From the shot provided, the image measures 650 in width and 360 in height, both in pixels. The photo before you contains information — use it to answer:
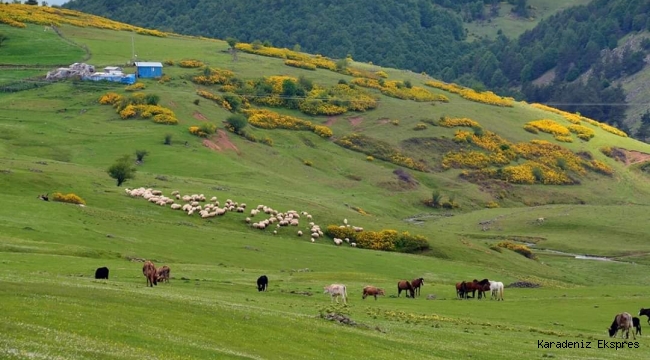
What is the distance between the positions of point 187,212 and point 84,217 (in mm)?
13156

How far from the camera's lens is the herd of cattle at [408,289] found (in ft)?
145

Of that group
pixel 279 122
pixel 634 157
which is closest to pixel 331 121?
pixel 279 122

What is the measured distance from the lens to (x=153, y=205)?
3253 inches

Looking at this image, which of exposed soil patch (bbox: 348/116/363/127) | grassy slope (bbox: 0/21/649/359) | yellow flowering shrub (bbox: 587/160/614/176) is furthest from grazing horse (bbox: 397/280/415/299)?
yellow flowering shrub (bbox: 587/160/614/176)

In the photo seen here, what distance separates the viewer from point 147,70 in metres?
150

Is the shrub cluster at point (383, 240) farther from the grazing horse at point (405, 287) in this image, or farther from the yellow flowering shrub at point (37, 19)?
the yellow flowering shrub at point (37, 19)

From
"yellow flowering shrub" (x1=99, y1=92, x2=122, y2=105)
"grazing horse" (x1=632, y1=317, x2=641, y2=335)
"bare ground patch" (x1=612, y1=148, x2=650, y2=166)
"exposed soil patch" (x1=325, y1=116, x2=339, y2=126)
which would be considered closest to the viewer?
"grazing horse" (x1=632, y1=317, x2=641, y2=335)

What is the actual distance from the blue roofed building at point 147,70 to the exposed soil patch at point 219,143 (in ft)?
87.3

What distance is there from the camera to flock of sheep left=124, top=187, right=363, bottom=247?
8262 cm

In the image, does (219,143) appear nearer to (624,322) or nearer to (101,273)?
(101,273)

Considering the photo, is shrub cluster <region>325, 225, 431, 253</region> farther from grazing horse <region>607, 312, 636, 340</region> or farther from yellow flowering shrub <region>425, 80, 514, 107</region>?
yellow flowering shrub <region>425, 80, 514, 107</region>

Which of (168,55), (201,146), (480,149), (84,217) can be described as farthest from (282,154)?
(84,217)

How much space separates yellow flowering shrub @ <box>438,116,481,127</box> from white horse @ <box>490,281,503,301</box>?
331 feet

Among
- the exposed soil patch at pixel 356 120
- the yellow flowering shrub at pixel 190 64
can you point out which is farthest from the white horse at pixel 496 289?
the yellow flowering shrub at pixel 190 64
